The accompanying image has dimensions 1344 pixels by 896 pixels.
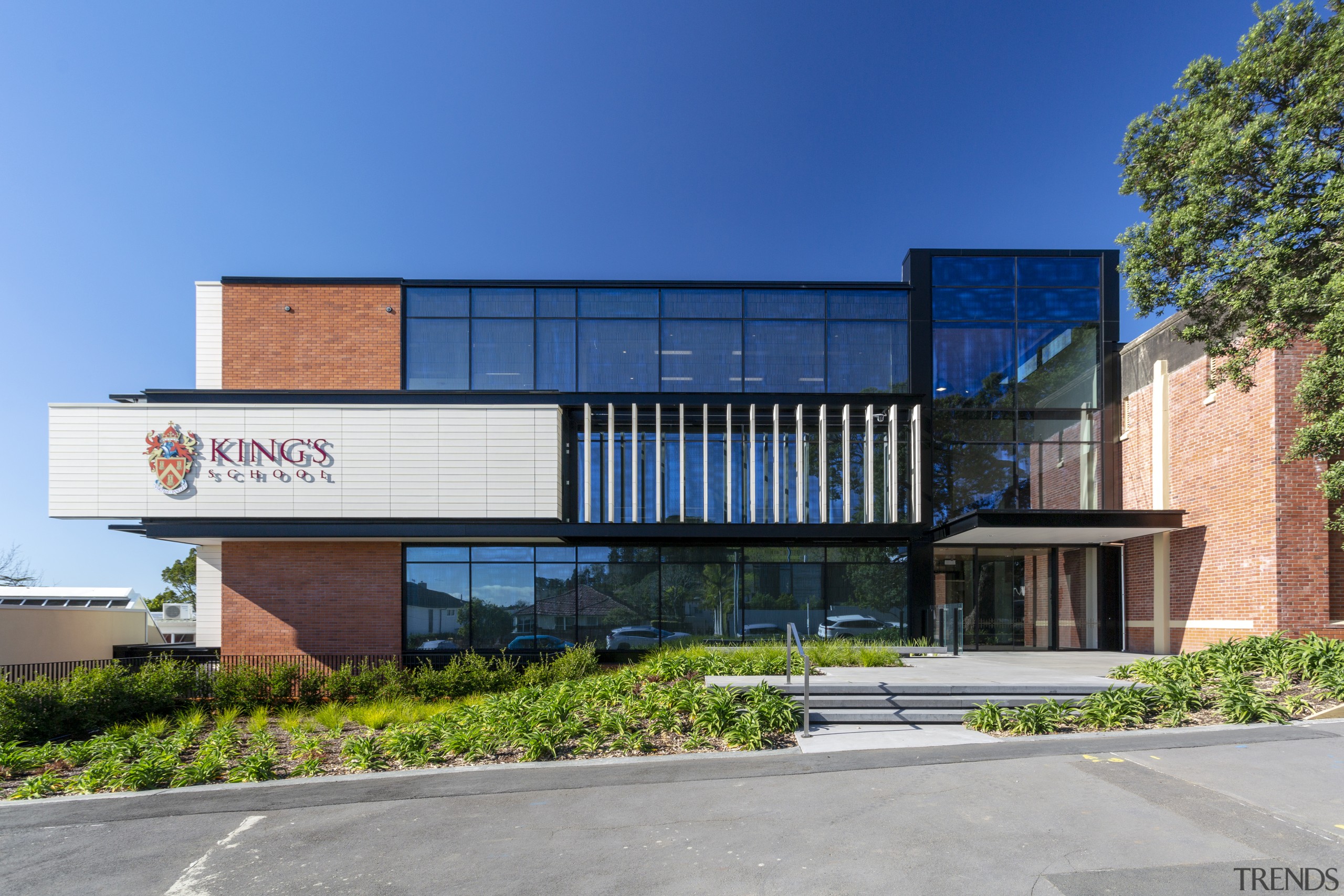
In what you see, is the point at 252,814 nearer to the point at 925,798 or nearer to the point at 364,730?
the point at 364,730

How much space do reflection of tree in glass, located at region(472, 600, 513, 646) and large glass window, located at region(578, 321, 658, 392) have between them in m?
6.10

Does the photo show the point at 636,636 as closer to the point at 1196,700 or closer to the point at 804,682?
the point at 804,682

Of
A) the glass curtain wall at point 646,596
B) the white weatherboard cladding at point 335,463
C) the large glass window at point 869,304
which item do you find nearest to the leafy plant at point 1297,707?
the glass curtain wall at point 646,596

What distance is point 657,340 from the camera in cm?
2094

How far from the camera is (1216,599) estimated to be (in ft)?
54.7

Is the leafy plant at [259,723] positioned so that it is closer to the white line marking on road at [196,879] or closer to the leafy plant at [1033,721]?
the white line marking on road at [196,879]

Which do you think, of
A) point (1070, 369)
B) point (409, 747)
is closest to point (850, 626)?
point (1070, 369)

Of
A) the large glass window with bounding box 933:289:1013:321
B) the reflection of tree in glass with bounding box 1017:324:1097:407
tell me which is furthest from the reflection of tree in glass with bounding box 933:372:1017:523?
the large glass window with bounding box 933:289:1013:321

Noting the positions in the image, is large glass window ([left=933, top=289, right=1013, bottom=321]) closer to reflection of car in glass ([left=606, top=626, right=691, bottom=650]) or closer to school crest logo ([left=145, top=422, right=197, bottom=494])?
reflection of car in glass ([left=606, top=626, right=691, bottom=650])

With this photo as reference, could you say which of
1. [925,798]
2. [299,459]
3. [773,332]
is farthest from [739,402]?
[925,798]

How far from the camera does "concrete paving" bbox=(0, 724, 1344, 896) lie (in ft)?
17.8

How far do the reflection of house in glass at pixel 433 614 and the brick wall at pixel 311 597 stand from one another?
32cm

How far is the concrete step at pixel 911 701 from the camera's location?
10.4 m

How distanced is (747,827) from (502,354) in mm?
16339
